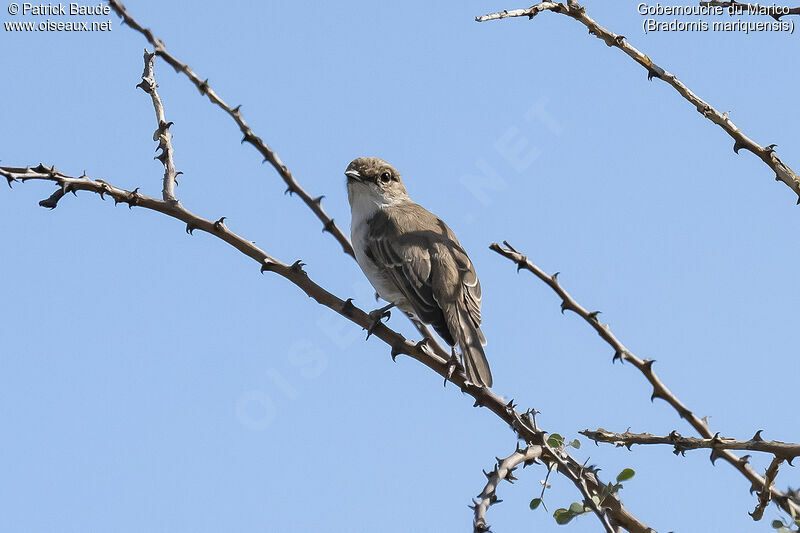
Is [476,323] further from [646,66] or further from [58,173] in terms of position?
[58,173]

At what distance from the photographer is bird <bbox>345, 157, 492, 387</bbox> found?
5828 mm

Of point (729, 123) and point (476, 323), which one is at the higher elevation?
point (476, 323)

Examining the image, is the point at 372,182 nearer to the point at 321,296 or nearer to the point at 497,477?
the point at 321,296

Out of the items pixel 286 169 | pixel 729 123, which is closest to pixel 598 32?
pixel 729 123

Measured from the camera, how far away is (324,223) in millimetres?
4172

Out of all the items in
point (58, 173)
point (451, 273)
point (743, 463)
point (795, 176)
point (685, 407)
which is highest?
point (451, 273)

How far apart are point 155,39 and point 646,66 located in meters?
2.08

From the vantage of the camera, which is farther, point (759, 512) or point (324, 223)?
point (324, 223)

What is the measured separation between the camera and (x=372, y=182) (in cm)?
743

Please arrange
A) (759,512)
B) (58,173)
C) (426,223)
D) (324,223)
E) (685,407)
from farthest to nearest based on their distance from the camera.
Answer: (426,223)
(324,223)
(58,173)
(685,407)
(759,512)

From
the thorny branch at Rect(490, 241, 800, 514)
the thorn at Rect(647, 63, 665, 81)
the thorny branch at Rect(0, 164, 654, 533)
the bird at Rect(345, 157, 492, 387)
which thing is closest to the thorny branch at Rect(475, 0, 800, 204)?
the thorn at Rect(647, 63, 665, 81)

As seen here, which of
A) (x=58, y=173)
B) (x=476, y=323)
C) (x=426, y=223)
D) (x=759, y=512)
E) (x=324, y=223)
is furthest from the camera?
(x=426, y=223)

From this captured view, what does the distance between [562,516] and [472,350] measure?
102 inches

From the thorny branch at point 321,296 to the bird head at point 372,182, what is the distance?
124 inches
